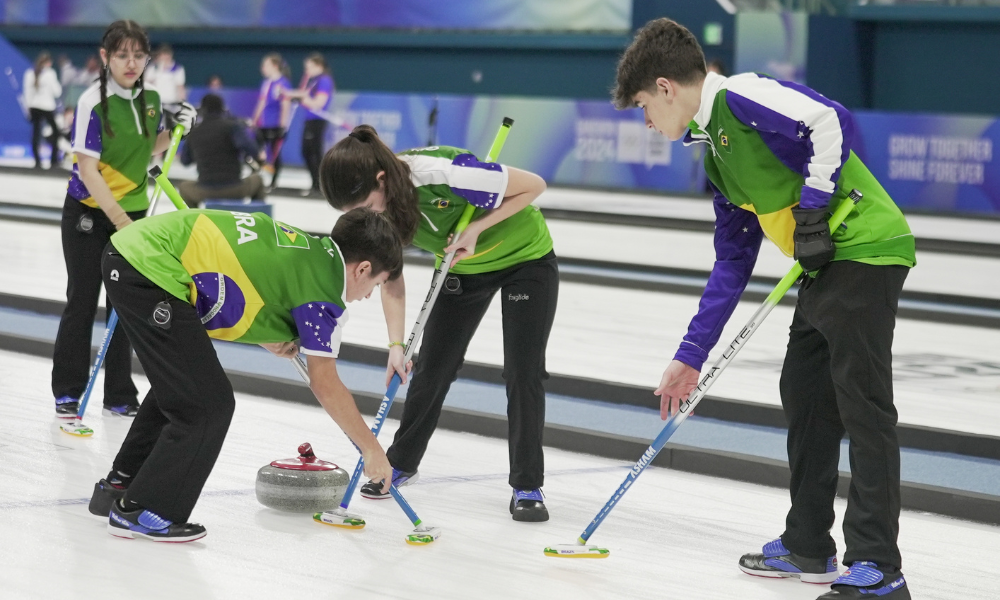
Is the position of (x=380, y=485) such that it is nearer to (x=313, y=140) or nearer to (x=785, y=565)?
(x=785, y=565)

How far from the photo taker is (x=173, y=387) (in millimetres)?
3205

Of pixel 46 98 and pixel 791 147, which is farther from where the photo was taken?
pixel 46 98

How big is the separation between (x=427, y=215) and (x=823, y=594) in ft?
5.05

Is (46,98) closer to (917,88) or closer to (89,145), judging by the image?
(917,88)

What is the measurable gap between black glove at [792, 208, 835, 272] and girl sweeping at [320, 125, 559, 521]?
3.35 feet

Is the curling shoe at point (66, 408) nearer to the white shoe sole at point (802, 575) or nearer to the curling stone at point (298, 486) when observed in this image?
the curling stone at point (298, 486)

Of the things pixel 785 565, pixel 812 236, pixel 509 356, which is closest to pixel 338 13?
pixel 509 356

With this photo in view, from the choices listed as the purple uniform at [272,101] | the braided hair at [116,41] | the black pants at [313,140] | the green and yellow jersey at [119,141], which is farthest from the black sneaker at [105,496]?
the purple uniform at [272,101]

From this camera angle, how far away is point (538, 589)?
121 inches

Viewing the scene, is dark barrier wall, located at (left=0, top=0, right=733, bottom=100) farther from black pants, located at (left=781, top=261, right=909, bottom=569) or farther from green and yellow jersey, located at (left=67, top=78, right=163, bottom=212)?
black pants, located at (left=781, top=261, right=909, bottom=569)

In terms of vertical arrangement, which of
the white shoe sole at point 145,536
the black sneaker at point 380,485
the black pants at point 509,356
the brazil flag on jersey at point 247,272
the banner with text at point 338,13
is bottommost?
the black sneaker at point 380,485

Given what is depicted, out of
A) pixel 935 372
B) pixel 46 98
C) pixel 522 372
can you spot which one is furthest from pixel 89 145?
pixel 46 98

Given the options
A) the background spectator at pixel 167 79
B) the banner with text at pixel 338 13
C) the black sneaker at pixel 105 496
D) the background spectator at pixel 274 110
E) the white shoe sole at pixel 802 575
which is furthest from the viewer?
the banner with text at pixel 338 13

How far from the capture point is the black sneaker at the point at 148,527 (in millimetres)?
3271
